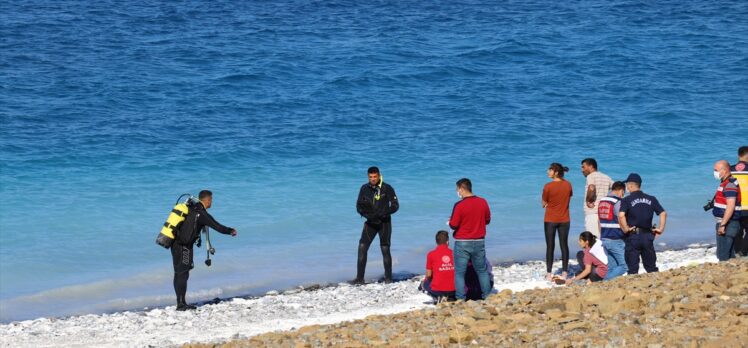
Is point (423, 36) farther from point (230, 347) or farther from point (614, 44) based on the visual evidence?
point (230, 347)

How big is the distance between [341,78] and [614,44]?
11685mm

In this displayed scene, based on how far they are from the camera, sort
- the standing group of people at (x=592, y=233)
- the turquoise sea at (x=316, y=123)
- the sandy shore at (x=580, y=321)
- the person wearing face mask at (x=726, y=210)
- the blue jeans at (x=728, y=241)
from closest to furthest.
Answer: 1. the sandy shore at (x=580, y=321)
2. the standing group of people at (x=592, y=233)
3. the person wearing face mask at (x=726, y=210)
4. the blue jeans at (x=728, y=241)
5. the turquoise sea at (x=316, y=123)

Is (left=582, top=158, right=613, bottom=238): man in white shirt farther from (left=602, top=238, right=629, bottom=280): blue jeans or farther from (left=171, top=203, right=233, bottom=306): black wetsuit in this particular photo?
(left=171, top=203, right=233, bottom=306): black wetsuit

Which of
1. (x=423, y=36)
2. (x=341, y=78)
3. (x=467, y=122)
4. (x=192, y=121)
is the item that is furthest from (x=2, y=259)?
(x=423, y=36)

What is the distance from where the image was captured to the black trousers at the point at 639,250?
1231 cm

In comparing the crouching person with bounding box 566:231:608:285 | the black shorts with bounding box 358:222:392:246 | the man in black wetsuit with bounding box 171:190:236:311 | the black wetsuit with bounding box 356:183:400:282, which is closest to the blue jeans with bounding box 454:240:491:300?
the crouching person with bounding box 566:231:608:285

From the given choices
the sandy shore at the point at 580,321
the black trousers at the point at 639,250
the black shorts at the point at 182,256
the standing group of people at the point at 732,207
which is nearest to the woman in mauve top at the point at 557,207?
the black trousers at the point at 639,250

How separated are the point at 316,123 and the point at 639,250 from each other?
54.7 ft

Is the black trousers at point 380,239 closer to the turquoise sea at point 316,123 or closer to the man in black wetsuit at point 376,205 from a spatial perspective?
the man in black wetsuit at point 376,205

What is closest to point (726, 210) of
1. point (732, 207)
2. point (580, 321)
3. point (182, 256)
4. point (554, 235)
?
point (732, 207)

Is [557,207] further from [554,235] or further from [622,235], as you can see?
[622,235]

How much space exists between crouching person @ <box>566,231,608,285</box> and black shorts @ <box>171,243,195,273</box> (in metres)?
4.31

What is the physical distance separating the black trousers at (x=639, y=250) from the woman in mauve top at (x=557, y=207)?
1.24m

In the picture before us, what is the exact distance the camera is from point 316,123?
93.0 feet
